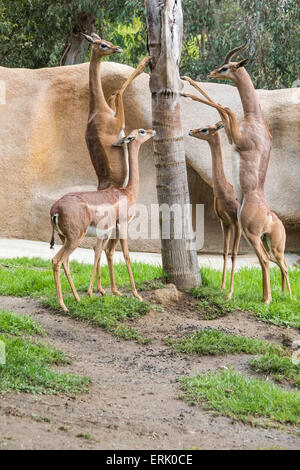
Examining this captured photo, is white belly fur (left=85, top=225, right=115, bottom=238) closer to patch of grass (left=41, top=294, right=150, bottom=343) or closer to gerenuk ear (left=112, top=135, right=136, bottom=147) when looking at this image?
patch of grass (left=41, top=294, right=150, bottom=343)

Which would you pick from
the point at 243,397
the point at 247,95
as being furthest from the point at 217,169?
the point at 243,397

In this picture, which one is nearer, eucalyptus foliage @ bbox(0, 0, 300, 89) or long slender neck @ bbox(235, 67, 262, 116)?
long slender neck @ bbox(235, 67, 262, 116)

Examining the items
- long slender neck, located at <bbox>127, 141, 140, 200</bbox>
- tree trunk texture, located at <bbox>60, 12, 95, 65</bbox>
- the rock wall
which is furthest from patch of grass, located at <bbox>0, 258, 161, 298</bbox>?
tree trunk texture, located at <bbox>60, 12, 95, 65</bbox>

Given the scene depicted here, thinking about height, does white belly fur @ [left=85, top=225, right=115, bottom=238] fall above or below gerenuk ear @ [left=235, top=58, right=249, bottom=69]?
below

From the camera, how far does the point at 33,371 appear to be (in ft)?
16.1

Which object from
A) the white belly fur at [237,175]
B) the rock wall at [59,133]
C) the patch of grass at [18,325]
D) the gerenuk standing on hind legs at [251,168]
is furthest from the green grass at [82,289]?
the rock wall at [59,133]

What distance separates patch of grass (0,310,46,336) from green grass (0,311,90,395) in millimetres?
104

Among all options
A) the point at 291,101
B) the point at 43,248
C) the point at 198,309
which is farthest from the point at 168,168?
the point at 291,101

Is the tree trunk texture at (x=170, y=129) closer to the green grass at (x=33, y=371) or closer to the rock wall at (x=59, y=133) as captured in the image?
the green grass at (x=33, y=371)

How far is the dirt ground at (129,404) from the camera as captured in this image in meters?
3.91

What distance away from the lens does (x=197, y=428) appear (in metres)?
4.29

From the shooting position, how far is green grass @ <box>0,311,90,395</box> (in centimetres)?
466

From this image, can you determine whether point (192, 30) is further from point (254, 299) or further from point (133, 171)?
point (254, 299)

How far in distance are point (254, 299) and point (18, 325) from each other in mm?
2823
